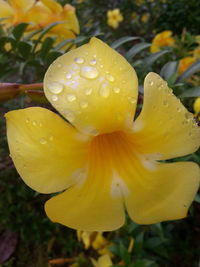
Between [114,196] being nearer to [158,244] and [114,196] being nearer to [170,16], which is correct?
[158,244]

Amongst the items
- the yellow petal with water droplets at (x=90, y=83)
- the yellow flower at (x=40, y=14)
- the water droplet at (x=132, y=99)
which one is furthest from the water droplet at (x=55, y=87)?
the yellow flower at (x=40, y=14)

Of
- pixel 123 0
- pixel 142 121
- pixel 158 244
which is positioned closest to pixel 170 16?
pixel 123 0

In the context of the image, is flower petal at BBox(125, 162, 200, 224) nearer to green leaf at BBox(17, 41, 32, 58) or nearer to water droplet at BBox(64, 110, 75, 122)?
water droplet at BBox(64, 110, 75, 122)

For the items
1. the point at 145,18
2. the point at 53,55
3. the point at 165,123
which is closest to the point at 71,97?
the point at 165,123

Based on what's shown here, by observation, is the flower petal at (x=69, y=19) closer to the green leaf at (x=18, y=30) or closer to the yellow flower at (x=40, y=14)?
the yellow flower at (x=40, y=14)

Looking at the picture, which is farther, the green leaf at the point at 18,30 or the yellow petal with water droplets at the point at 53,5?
the yellow petal with water droplets at the point at 53,5

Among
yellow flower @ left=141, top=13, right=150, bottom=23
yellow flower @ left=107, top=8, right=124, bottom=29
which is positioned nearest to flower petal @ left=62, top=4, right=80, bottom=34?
yellow flower @ left=107, top=8, right=124, bottom=29

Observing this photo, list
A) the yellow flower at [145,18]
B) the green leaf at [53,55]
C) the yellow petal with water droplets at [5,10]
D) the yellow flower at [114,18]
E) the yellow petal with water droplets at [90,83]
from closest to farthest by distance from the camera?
the yellow petal with water droplets at [90,83] → the green leaf at [53,55] → the yellow petal with water droplets at [5,10] → the yellow flower at [114,18] → the yellow flower at [145,18]
